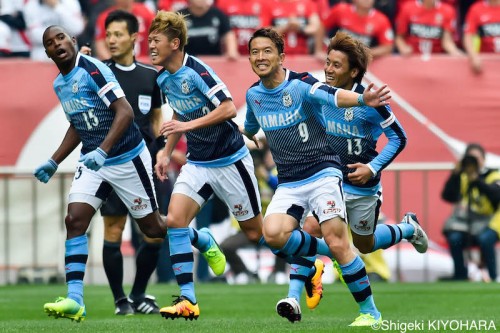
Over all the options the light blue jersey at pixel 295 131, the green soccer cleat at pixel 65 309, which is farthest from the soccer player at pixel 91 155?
the light blue jersey at pixel 295 131

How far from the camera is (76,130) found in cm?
1077

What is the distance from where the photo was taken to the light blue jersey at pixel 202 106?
408 inches

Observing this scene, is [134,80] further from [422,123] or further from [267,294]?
[422,123]

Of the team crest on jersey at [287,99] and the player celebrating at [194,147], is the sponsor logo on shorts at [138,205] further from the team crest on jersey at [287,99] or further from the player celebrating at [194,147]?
the team crest on jersey at [287,99]

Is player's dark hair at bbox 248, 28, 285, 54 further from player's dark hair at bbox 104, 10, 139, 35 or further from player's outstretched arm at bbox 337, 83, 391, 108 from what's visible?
player's dark hair at bbox 104, 10, 139, 35

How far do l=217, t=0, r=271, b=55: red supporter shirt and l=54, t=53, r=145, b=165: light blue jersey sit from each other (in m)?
6.85

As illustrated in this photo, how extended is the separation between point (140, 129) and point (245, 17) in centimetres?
611

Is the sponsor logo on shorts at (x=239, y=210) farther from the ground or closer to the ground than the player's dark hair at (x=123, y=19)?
closer to the ground

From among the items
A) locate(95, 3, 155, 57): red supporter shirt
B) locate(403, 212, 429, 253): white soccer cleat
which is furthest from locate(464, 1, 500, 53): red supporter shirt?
locate(403, 212, 429, 253): white soccer cleat

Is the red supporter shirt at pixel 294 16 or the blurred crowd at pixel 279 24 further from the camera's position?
the red supporter shirt at pixel 294 16

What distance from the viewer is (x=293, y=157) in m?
9.95

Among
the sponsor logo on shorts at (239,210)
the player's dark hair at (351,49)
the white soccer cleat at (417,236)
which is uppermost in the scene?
the player's dark hair at (351,49)

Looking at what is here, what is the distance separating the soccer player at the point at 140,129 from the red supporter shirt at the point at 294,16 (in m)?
5.81

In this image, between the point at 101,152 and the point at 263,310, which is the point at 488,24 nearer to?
the point at 263,310
